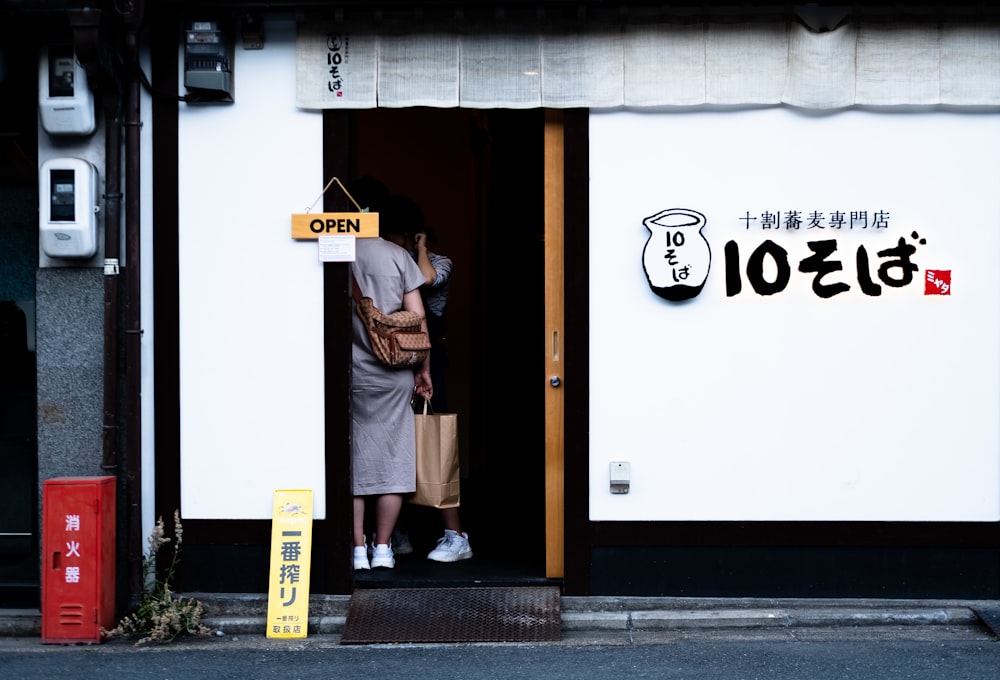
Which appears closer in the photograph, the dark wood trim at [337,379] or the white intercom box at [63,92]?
the white intercom box at [63,92]

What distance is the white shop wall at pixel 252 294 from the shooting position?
714 centimetres

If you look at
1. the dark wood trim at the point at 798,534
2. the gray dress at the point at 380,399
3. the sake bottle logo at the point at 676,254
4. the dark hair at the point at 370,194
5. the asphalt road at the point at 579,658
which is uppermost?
the dark hair at the point at 370,194

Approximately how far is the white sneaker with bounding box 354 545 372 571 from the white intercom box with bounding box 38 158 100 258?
250 cm

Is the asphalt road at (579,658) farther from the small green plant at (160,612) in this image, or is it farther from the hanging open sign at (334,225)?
the hanging open sign at (334,225)

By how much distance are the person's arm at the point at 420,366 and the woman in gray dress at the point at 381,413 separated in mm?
10

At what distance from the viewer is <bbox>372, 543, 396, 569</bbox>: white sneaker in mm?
7582

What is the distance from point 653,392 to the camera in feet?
23.3

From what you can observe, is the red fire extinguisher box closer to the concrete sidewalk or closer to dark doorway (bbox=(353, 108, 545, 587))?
the concrete sidewalk

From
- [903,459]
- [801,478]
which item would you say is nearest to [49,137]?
[801,478]

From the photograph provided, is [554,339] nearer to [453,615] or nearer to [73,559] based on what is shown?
[453,615]

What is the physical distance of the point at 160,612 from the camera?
6809 millimetres

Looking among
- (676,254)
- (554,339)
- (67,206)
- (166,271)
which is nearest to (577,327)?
(554,339)

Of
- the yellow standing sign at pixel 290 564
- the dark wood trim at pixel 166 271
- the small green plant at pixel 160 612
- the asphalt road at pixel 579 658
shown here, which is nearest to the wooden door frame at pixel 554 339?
the asphalt road at pixel 579 658

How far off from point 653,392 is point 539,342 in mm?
3089
